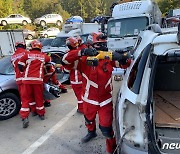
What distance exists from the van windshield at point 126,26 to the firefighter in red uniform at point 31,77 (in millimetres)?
6084

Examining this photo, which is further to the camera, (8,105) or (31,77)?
(8,105)

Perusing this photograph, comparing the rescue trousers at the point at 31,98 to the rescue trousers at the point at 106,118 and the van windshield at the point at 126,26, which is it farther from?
the van windshield at the point at 126,26

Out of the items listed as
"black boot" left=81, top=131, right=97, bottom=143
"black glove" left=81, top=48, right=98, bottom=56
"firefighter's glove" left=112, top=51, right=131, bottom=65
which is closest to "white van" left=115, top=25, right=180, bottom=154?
"firefighter's glove" left=112, top=51, right=131, bottom=65

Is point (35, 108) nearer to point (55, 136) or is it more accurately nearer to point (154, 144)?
point (55, 136)

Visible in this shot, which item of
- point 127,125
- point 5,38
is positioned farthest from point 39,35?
point 127,125

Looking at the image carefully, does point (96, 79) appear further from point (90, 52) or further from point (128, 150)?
point (128, 150)

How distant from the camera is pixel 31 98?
5.38 m

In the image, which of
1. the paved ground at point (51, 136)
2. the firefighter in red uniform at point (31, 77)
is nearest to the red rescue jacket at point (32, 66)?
the firefighter in red uniform at point (31, 77)

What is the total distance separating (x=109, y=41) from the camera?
1112 cm

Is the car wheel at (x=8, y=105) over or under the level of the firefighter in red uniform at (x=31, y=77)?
under

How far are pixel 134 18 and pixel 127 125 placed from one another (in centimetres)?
868

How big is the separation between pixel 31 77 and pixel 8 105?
39.1 inches

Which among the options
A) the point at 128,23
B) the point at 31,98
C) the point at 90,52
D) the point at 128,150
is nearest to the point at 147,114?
the point at 128,150

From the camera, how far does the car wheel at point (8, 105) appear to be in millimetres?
5562
